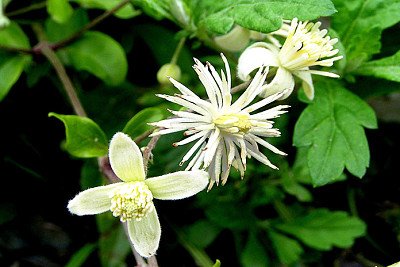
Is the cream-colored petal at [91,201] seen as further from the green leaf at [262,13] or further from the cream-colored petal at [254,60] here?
the green leaf at [262,13]

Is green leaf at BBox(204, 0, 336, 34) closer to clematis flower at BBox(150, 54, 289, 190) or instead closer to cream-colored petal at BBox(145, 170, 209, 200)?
clematis flower at BBox(150, 54, 289, 190)

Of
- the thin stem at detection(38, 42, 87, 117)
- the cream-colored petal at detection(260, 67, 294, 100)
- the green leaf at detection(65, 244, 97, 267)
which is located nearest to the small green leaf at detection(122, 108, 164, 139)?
the thin stem at detection(38, 42, 87, 117)

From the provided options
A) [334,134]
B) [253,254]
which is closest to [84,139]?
[334,134]

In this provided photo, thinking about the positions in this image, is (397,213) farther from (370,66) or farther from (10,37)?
(10,37)

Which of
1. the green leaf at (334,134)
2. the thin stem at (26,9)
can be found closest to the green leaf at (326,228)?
the green leaf at (334,134)

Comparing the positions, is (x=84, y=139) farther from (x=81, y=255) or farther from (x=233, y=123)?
(x=81, y=255)

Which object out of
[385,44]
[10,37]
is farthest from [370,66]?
[10,37]
